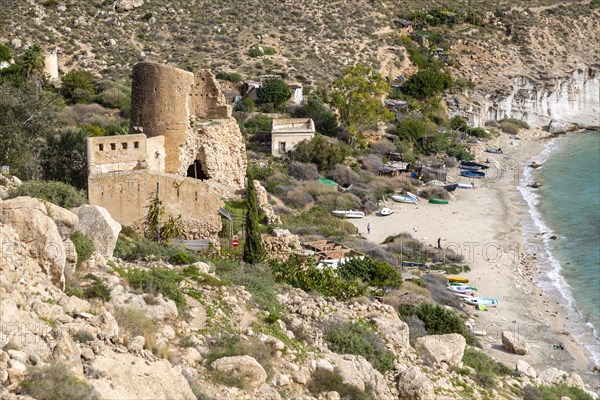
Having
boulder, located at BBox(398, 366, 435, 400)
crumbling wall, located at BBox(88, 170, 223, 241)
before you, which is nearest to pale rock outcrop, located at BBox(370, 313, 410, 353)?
boulder, located at BBox(398, 366, 435, 400)

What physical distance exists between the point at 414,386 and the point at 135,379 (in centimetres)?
676

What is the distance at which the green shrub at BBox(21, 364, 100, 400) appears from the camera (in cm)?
980

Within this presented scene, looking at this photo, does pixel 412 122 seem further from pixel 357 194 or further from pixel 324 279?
pixel 324 279

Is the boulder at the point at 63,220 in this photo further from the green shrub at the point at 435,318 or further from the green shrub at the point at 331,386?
the green shrub at the point at 435,318

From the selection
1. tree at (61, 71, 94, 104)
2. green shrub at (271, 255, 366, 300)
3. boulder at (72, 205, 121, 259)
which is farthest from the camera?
tree at (61, 71, 94, 104)

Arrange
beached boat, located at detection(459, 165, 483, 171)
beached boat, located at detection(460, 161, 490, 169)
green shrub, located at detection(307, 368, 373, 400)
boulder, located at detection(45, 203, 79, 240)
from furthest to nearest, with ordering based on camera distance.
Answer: beached boat, located at detection(460, 161, 490, 169) < beached boat, located at detection(459, 165, 483, 171) < boulder, located at detection(45, 203, 79, 240) < green shrub, located at detection(307, 368, 373, 400)

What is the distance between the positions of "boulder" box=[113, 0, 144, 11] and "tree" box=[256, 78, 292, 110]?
56.6 ft

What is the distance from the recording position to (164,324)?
14.7m

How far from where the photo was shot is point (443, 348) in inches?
778

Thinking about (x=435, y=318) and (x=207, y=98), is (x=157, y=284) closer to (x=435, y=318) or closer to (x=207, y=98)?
(x=435, y=318)

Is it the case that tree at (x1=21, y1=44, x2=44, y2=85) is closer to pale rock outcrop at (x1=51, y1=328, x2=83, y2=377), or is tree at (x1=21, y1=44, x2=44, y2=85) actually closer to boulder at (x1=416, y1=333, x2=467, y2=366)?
boulder at (x1=416, y1=333, x2=467, y2=366)

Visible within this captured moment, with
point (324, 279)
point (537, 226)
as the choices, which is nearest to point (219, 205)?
point (324, 279)

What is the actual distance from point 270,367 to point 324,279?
8301 millimetres

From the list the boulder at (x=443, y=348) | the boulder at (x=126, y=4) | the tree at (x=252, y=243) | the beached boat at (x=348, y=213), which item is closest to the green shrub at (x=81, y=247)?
the boulder at (x=443, y=348)
